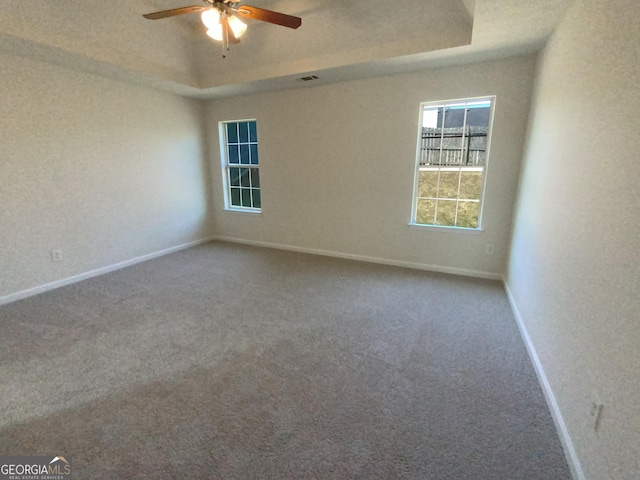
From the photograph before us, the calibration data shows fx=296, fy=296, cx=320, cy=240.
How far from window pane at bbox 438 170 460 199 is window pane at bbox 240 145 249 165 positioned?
3240mm

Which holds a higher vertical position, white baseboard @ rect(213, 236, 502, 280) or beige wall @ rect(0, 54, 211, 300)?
beige wall @ rect(0, 54, 211, 300)

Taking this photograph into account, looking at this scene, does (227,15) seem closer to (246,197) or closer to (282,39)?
(282,39)

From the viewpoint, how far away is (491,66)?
326 centimetres

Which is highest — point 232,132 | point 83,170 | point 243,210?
point 232,132

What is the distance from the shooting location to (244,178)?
5.38 m

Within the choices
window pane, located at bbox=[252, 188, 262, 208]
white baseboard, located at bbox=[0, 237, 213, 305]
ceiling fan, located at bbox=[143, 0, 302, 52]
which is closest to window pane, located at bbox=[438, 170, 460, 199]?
ceiling fan, located at bbox=[143, 0, 302, 52]

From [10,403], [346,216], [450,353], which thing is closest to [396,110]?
[346,216]

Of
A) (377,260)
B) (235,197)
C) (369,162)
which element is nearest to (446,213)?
(377,260)

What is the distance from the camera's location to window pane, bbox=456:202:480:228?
3871mm

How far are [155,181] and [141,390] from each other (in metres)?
3.54

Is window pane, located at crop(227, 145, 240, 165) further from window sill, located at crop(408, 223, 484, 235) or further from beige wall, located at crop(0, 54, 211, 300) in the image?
window sill, located at crop(408, 223, 484, 235)

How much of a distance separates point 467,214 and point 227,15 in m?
3.46

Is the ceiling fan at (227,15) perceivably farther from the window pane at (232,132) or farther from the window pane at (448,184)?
the window pane at (232,132)

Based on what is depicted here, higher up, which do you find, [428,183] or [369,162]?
[369,162]
